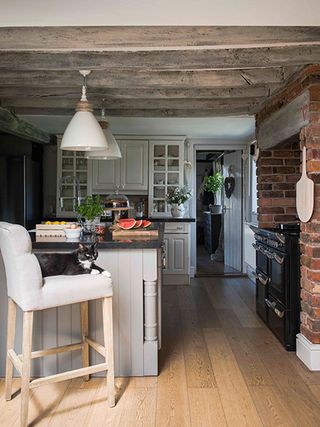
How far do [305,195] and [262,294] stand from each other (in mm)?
1411

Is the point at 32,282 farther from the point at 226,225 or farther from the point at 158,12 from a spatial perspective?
the point at 226,225

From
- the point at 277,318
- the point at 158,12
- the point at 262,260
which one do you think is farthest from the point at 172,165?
the point at 158,12


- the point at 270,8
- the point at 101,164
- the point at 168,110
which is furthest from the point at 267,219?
the point at 101,164

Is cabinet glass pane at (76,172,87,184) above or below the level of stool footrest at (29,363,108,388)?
above

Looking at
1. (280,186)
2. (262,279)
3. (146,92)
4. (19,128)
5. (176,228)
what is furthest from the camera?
(176,228)

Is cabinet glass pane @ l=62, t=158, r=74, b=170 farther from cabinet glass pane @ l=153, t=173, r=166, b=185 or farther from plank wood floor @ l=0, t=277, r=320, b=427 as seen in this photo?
plank wood floor @ l=0, t=277, r=320, b=427

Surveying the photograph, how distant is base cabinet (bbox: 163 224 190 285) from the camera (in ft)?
19.6

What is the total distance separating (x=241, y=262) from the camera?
6.62m

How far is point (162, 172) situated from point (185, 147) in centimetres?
57

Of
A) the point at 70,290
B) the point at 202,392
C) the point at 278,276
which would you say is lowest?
the point at 202,392

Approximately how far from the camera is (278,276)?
3.49 meters

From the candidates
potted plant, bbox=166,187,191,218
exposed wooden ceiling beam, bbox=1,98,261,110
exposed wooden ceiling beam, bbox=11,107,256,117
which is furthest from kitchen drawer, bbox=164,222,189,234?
exposed wooden ceiling beam, bbox=1,98,261,110

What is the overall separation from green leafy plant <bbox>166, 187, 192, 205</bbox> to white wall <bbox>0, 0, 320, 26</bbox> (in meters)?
3.83

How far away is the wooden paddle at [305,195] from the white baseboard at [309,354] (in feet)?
2.94
